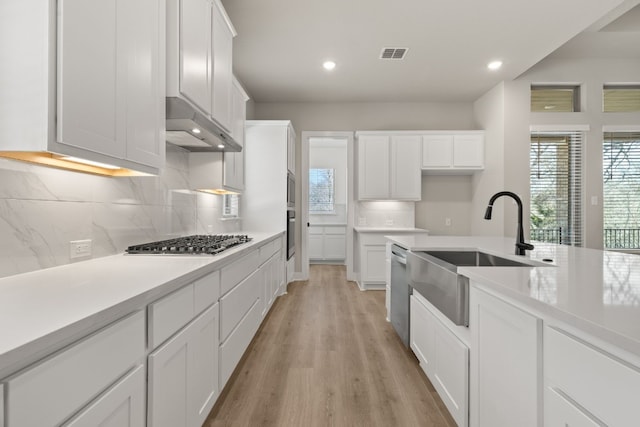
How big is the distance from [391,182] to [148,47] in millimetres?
3999

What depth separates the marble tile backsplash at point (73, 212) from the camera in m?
1.18

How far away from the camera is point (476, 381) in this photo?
1.32 metres

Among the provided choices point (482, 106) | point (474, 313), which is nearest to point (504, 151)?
point (482, 106)

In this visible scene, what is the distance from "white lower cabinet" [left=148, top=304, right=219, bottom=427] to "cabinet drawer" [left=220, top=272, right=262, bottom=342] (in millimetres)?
108

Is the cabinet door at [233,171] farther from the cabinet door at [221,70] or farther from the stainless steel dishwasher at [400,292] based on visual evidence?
the stainless steel dishwasher at [400,292]

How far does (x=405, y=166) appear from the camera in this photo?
4.97 m

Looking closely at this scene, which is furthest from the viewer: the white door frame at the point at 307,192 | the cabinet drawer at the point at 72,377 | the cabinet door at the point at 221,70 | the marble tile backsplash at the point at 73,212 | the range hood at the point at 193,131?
the white door frame at the point at 307,192

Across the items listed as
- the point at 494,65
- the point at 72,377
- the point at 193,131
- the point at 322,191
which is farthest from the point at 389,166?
the point at 72,377

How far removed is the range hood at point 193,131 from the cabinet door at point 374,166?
2.58m

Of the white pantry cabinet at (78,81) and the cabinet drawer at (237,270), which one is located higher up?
the white pantry cabinet at (78,81)

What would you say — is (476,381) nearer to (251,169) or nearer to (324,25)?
(324,25)

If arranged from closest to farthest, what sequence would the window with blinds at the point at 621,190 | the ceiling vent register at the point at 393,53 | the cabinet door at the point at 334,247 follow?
the ceiling vent register at the point at 393,53, the window with blinds at the point at 621,190, the cabinet door at the point at 334,247

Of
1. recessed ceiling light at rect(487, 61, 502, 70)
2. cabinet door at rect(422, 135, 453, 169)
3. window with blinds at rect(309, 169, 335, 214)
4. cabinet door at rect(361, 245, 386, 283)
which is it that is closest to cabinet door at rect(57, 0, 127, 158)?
cabinet door at rect(361, 245, 386, 283)

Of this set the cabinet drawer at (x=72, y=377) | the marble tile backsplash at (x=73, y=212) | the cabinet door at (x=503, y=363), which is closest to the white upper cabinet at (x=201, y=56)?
the marble tile backsplash at (x=73, y=212)
